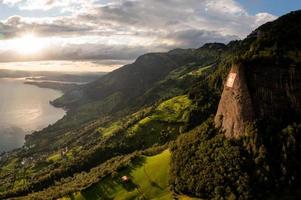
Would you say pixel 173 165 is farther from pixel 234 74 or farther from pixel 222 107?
pixel 234 74

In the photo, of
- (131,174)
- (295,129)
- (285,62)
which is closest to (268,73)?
(285,62)

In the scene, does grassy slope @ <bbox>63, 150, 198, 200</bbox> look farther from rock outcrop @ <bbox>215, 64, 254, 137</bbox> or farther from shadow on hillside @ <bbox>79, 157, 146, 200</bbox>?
rock outcrop @ <bbox>215, 64, 254, 137</bbox>

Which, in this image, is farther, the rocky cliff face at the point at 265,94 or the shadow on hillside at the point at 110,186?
the shadow on hillside at the point at 110,186

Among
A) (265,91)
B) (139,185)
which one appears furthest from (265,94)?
(139,185)

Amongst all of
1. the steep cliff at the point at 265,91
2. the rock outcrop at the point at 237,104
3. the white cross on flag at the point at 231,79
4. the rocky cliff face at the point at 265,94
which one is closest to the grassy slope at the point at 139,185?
the rock outcrop at the point at 237,104

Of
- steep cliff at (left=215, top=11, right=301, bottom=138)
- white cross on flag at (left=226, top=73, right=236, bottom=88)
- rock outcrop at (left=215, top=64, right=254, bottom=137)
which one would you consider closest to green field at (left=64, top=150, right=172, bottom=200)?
rock outcrop at (left=215, top=64, right=254, bottom=137)

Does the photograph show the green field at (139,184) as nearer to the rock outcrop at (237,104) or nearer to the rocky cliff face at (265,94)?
the rock outcrop at (237,104)

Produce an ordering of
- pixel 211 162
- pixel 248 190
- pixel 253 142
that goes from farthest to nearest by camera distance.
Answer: pixel 211 162 → pixel 253 142 → pixel 248 190

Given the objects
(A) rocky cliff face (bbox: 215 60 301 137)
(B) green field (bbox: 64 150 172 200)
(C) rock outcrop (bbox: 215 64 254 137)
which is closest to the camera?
(A) rocky cliff face (bbox: 215 60 301 137)

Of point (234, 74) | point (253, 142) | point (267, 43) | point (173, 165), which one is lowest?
point (173, 165)
